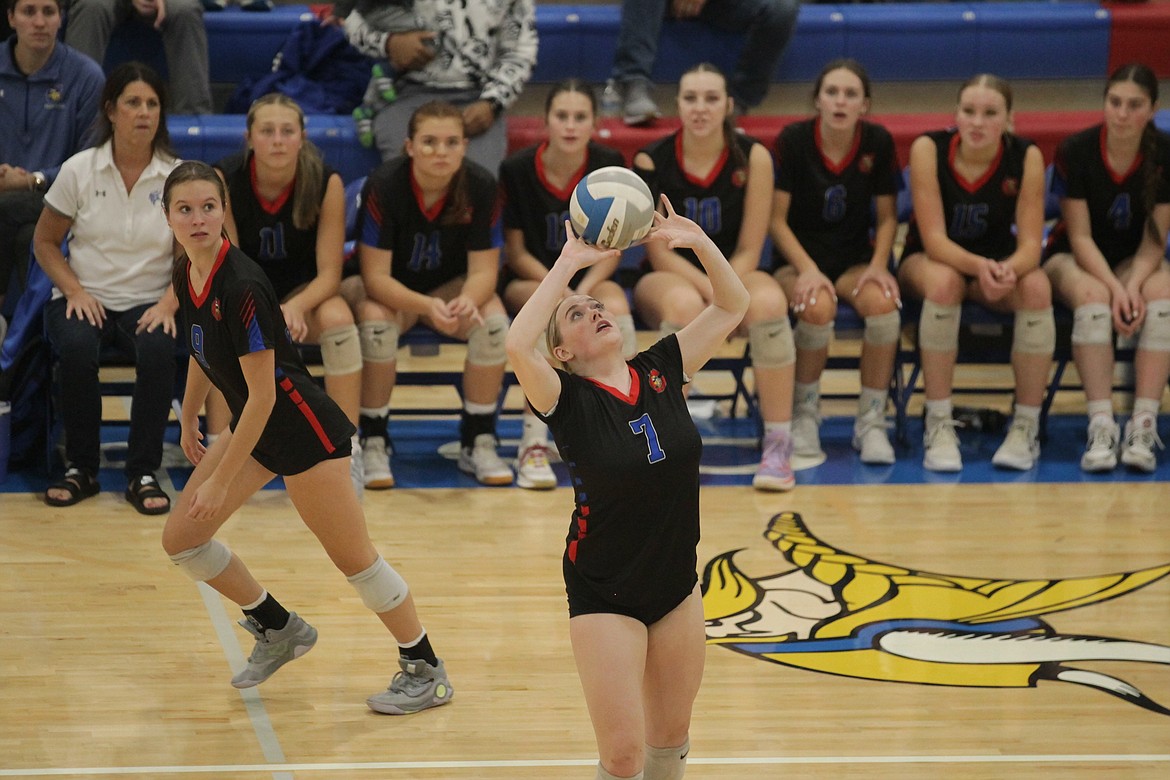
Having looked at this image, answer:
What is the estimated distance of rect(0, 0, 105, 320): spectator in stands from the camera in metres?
6.24

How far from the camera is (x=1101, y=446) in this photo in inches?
246

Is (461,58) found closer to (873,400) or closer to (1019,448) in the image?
(873,400)

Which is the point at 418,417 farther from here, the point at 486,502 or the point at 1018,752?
the point at 1018,752

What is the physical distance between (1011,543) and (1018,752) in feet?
5.71

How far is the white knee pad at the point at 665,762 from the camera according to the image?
10.3ft

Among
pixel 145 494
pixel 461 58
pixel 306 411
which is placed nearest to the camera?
pixel 306 411

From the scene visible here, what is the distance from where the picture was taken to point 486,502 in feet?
19.3

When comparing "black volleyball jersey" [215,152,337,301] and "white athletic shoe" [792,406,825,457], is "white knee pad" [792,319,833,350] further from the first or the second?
"black volleyball jersey" [215,152,337,301]

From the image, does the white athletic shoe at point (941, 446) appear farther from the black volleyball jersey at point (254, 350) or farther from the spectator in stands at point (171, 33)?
the spectator in stands at point (171, 33)

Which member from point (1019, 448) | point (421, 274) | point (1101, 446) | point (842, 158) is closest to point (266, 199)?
point (421, 274)

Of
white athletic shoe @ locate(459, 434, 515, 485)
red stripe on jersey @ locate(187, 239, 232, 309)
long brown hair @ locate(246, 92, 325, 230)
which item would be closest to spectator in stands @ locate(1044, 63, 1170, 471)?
white athletic shoe @ locate(459, 434, 515, 485)

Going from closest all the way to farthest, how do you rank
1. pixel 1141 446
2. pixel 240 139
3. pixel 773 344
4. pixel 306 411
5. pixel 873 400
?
1. pixel 306 411
2. pixel 773 344
3. pixel 1141 446
4. pixel 873 400
5. pixel 240 139

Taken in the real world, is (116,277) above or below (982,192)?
below

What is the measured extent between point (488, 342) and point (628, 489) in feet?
9.91
